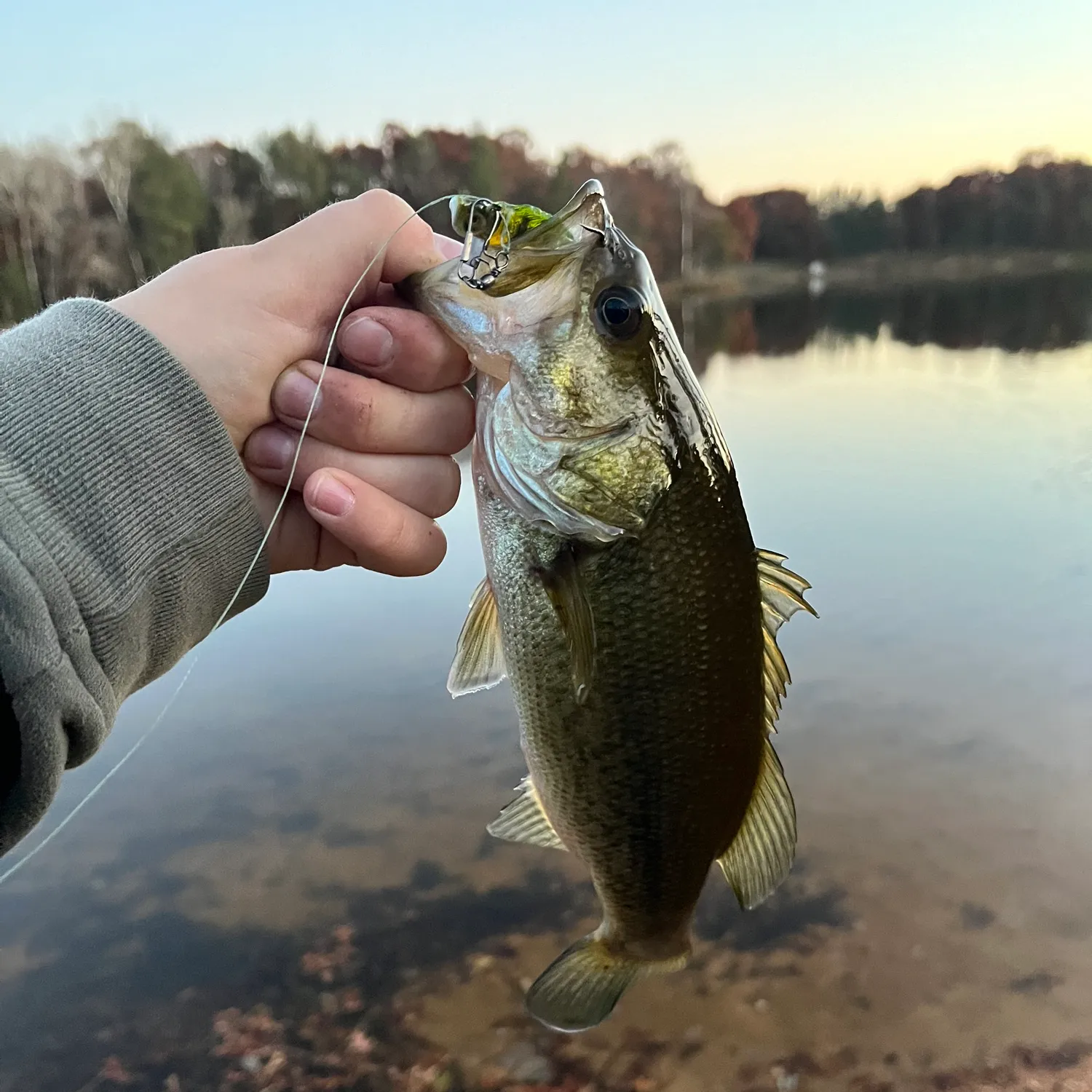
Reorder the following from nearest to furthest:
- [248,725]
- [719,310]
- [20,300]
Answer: [248,725], [20,300], [719,310]

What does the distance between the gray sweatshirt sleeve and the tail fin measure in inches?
44.6

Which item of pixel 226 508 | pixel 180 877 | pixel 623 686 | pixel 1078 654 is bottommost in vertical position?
pixel 180 877

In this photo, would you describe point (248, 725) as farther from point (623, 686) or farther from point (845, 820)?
point (623, 686)

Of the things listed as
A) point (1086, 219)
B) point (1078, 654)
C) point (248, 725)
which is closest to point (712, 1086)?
point (248, 725)

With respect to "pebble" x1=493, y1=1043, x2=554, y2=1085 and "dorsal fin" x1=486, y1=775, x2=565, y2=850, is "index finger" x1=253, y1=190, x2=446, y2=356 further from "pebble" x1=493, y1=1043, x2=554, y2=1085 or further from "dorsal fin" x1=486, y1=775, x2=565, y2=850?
"pebble" x1=493, y1=1043, x2=554, y2=1085

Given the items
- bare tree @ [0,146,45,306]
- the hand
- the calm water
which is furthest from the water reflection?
the hand

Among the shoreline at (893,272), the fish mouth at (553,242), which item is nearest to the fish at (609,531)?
the fish mouth at (553,242)

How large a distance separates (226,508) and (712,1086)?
304 centimetres

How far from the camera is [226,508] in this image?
6.31ft

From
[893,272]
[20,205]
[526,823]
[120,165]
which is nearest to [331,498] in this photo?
[526,823]

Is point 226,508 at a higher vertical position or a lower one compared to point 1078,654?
higher

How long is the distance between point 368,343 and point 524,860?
11.8 ft

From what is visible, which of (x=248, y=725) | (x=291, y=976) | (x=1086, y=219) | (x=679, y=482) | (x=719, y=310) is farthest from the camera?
(x=1086, y=219)

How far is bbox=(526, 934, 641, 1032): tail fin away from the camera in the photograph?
1.94m
